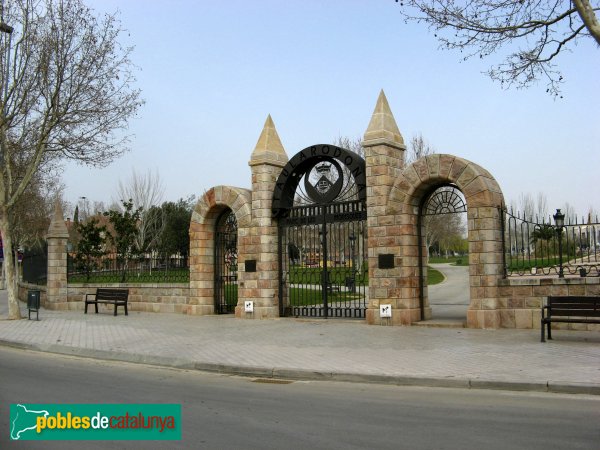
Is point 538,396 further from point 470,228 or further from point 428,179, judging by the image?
point 428,179

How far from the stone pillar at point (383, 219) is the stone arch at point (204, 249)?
15.9ft

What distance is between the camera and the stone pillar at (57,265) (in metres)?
22.2

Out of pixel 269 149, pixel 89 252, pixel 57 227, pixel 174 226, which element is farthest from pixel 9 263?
pixel 174 226

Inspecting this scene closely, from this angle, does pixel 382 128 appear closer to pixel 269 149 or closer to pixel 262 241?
pixel 269 149

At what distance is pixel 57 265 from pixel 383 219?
13881mm

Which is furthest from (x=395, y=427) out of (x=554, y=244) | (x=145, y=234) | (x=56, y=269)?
(x=145, y=234)

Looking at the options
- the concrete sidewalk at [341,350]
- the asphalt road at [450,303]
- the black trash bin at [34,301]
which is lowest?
the concrete sidewalk at [341,350]

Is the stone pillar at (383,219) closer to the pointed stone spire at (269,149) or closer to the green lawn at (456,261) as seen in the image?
the pointed stone spire at (269,149)

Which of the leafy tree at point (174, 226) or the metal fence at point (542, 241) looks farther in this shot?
the leafy tree at point (174, 226)

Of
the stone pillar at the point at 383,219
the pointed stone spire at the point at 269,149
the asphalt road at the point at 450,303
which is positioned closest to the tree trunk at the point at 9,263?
the pointed stone spire at the point at 269,149

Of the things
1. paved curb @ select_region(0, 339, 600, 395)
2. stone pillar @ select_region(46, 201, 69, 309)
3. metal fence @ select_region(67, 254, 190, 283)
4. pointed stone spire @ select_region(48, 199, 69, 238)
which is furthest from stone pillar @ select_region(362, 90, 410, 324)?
pointed stone spire @ select_region(48, 199, 69, 238)

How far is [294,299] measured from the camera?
890 inches

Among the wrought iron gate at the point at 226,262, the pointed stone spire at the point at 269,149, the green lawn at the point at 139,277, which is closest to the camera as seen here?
the pointed stone spire at the point at 269,149

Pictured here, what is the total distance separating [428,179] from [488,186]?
148 cm
